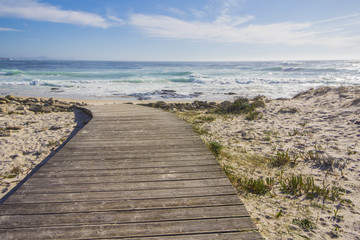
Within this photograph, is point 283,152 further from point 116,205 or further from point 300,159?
point 116,205

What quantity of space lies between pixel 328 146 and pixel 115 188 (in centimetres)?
531

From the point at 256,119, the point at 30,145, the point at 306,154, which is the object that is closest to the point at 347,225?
the point at 306,154

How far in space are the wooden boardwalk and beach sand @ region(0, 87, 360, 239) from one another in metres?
0.73

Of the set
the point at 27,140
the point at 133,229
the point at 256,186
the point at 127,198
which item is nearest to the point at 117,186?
the point at 127,198

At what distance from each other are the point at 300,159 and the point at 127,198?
4.05 m

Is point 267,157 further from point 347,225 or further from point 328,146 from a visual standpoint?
point 347,225

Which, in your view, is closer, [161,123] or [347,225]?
[347,225]

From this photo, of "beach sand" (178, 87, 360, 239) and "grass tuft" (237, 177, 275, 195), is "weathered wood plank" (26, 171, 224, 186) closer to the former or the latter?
"grass tuft" (237, 177, 275, 195)

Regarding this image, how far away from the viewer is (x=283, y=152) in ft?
16.5

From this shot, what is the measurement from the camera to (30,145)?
6.04 meters

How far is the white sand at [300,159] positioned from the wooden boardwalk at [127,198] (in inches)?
30.1

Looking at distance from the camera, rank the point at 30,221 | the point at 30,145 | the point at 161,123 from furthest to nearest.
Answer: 1. the point at 161,123
2. the point at 30,145
3. the point at 30,221

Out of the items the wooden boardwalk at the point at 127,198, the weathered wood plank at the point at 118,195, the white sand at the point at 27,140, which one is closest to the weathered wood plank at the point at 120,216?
the wooden boardwalk at the point at 127,198

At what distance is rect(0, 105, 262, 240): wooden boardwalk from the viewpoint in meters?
2.33
